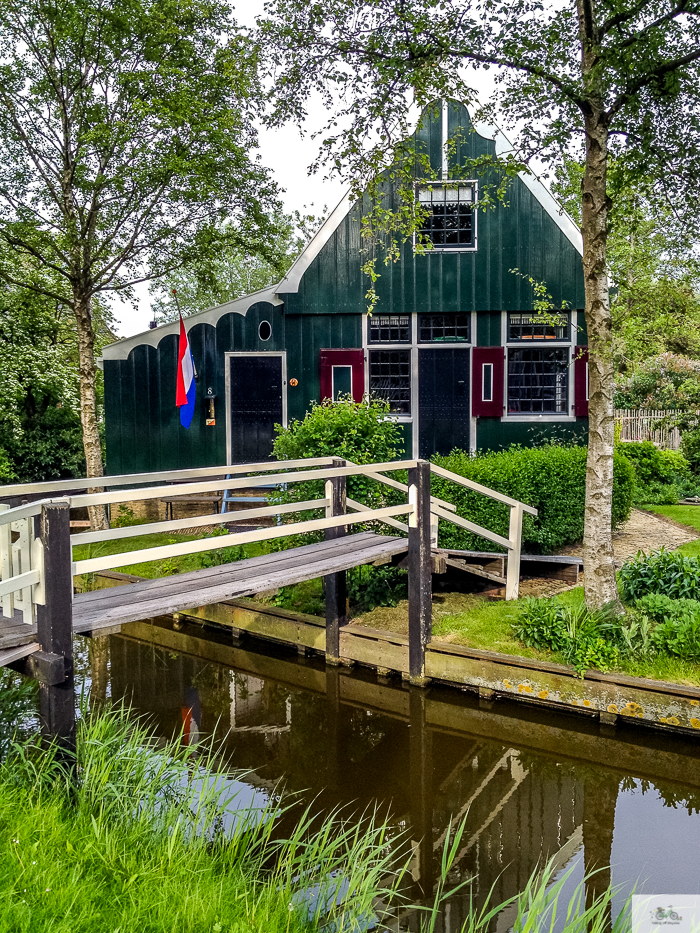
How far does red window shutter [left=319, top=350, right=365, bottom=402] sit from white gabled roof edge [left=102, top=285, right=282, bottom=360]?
1.29 metres

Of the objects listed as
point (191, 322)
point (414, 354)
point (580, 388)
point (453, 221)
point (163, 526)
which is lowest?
point (163, 526)

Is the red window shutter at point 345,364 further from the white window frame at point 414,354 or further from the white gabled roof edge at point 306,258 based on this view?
the white gabled roof edge at point 306,258

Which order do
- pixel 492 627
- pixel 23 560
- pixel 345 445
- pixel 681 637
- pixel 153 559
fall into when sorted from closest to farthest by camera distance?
pixel 23 560 < pixel 153 559 < pixel 681 637 < pixel 492 627 < pixel 345 445

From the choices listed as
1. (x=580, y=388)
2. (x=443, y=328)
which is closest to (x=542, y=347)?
(x=580, y=388)

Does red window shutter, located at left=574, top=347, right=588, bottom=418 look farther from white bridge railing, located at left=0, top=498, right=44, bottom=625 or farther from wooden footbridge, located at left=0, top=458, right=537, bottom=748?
white bridge railing, located at left=0, top=498, right=44, bottom=625

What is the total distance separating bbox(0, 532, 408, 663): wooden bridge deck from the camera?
14.3 feet

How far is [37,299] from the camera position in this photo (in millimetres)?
14781

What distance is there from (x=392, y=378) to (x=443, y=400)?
988 millimetres

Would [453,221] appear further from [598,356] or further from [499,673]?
[499,673]

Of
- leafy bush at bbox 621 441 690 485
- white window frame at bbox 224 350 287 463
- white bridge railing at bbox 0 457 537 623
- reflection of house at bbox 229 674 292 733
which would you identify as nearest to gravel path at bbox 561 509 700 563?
leafy bush at bbox 621 441 690 485

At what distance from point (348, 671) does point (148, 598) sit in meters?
2.99

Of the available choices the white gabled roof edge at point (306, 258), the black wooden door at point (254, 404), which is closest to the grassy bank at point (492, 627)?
the black wooden door at point (254, 404)

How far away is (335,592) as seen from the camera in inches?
288

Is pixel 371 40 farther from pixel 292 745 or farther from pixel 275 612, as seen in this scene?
pixel 292 745
